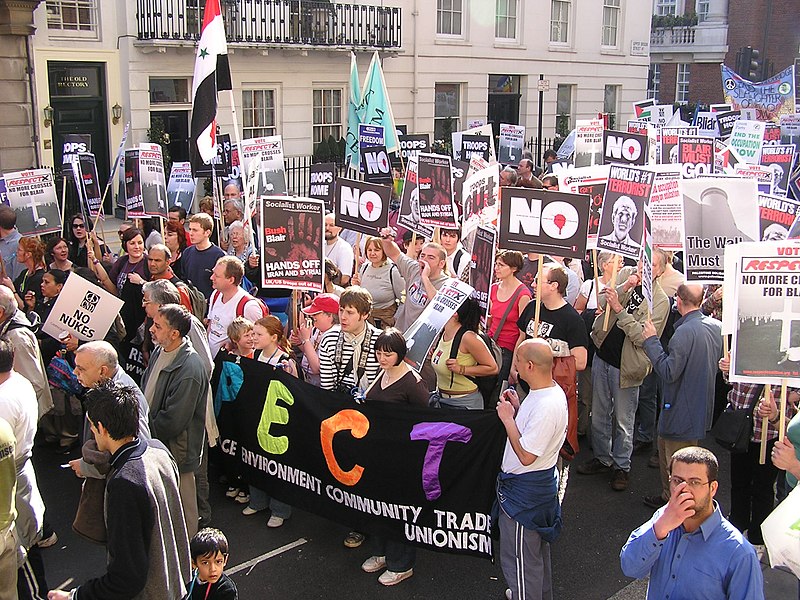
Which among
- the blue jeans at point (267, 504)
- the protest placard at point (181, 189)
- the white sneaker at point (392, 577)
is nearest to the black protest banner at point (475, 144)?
the protest placard at point (181, 189)

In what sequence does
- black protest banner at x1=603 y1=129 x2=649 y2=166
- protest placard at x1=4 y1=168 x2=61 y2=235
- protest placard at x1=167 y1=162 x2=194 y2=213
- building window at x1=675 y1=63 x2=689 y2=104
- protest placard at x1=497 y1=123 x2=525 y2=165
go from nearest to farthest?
protest placard at x1=4 y1=168 x2=61 y2=235, protest placard at x1=167 y1=162 x2=194 y2=213, black protest banner at x1=603 y1=129 x2=649 y2=166, protest placard at x1=497 y1=123 x2=525 y2=165, building window at x1=675 y1=63 x2=689 y2=104

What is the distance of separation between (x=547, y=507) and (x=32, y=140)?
41.9ft

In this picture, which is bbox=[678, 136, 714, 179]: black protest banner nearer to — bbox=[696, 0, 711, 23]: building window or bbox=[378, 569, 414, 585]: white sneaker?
bbox=[378, 569, 414, 585]: white sneaker

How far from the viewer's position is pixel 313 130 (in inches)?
855

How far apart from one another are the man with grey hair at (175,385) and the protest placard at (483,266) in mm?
2336

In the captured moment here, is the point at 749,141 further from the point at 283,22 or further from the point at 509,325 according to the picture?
the point at 283,22

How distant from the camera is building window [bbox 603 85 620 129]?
3120cm

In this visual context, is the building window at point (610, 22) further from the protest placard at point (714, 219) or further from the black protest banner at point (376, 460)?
the black protest banner at point (376, 460)

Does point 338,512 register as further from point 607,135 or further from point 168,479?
point 607,135

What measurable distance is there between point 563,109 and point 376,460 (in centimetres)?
2552

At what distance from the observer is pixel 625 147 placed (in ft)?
41.4

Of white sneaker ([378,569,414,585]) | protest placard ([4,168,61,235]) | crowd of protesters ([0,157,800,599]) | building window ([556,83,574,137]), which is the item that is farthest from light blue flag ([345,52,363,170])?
building window ([556,83,574,137])

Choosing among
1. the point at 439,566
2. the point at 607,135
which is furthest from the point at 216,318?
the point at 607,135

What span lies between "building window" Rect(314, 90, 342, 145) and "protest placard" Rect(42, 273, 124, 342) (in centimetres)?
1564
